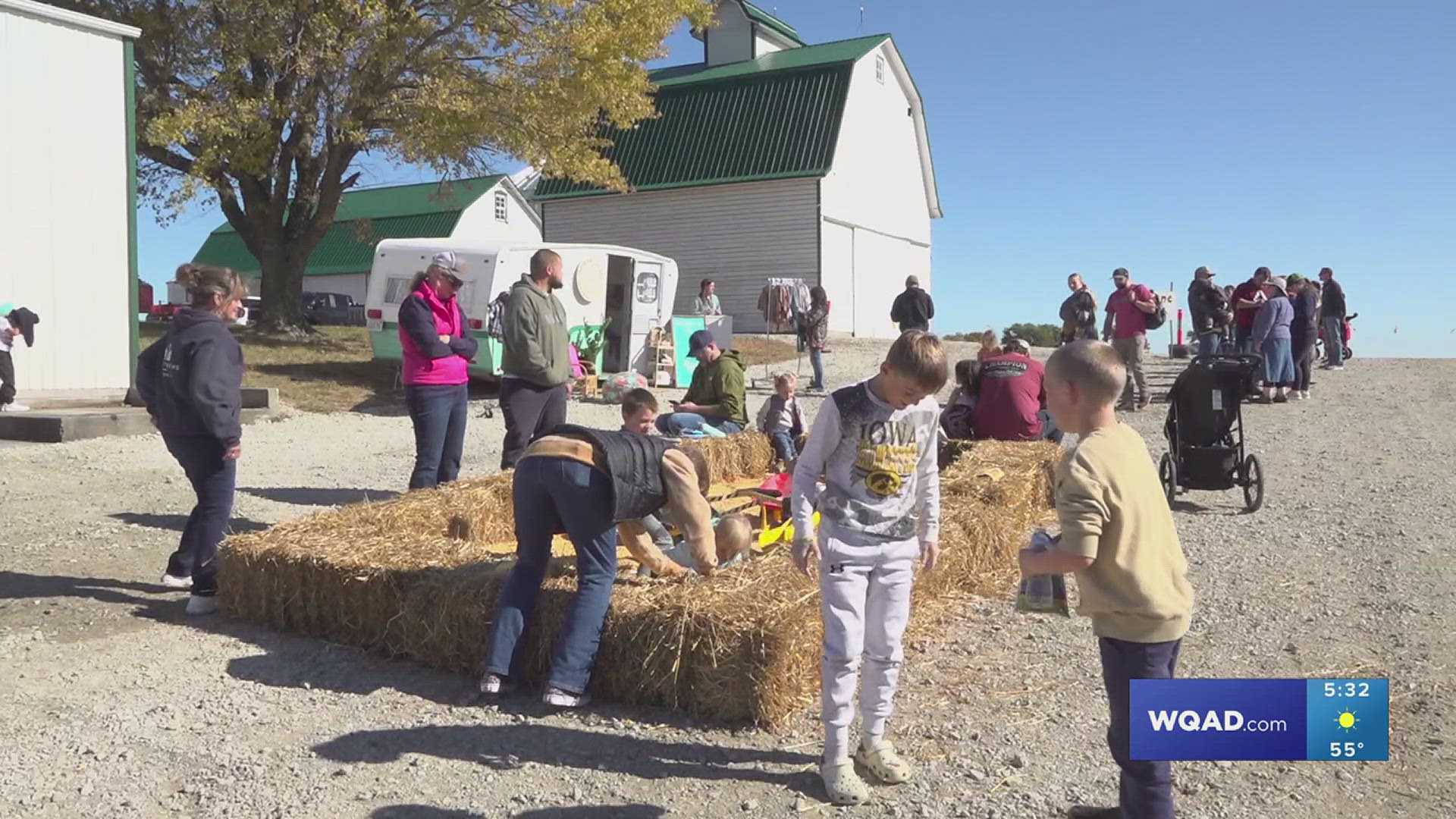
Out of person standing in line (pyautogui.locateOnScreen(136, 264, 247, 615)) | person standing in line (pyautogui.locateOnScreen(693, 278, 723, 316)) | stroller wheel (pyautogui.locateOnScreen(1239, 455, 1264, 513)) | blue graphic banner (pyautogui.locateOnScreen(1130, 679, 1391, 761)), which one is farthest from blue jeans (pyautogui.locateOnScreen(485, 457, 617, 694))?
person standing in line (pyautogui.locateOnScreen(693, 278, 723, 316))

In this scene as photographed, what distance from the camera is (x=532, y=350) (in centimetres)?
725

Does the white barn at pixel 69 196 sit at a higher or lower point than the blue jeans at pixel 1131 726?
higher

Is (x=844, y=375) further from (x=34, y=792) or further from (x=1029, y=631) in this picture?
(x=34, y=792)

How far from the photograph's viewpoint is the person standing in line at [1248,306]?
16016 millimetres

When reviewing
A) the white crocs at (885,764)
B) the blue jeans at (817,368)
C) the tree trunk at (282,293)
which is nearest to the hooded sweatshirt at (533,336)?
the white crocs at (885,764)

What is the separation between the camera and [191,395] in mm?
5492

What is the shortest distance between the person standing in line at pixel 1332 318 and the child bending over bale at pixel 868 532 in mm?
17843

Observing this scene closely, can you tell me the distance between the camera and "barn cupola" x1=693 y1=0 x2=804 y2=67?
106ft

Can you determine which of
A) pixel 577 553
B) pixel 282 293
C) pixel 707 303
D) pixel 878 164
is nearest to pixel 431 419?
pixel 577 553

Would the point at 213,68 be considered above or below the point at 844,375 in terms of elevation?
above

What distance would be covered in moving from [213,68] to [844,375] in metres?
12.4

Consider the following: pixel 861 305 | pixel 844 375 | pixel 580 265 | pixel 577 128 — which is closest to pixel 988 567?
pixel 580 265

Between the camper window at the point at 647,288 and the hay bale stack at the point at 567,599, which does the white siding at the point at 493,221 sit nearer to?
the camper window at the point at 647,288

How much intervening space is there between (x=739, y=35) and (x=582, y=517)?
3066 cm
